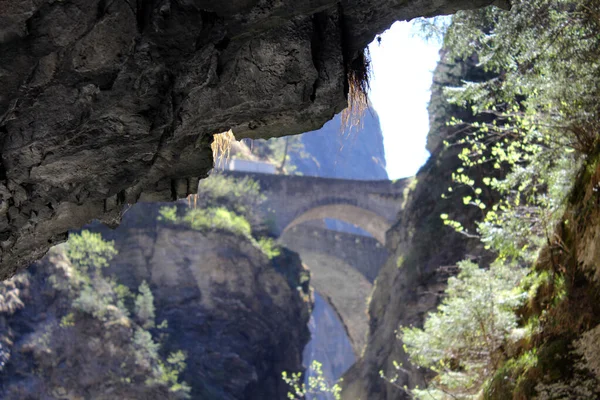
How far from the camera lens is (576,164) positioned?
588cm

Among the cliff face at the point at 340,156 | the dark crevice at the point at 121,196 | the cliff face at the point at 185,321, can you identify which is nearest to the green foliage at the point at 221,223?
the cliff face at the point at 185,321

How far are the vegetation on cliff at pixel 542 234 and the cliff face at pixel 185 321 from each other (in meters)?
12.2

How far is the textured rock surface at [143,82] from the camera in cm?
328

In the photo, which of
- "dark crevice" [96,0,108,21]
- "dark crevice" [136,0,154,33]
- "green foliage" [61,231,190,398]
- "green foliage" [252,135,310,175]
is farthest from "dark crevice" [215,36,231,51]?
"green foliage" [252,135,310,175]

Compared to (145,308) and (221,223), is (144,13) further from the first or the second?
(221,223)

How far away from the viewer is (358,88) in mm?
4453

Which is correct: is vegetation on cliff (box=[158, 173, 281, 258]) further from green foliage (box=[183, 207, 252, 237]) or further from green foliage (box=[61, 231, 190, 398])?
green foliage (box=[61, 231, 190, 398])

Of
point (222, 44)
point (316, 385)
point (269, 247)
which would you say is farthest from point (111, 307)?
point (222, 44)

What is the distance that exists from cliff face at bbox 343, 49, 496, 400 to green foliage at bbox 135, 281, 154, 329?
6.79 m

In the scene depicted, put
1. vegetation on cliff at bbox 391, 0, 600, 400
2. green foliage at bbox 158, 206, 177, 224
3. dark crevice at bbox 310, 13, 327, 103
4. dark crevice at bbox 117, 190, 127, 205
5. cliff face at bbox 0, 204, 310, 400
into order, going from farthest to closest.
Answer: green foliage at bbox 158, 206, 177, 224 → cliff face at bbox 0, 204, 310, 400 → vegetation on cliff at bbox 391, 0, 600, 400 → dark crevice at bbox 117, 190, 127, 205 → dark crevice at bbox 310, 13, 327, 103

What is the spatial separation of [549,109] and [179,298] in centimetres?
1758

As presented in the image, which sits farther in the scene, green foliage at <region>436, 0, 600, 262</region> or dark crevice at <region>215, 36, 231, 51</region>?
green foliage at <region>436, 0, 600, 262</region>

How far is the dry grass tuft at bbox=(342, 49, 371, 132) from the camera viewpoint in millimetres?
4379

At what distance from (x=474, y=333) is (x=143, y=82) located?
4.87 metres
